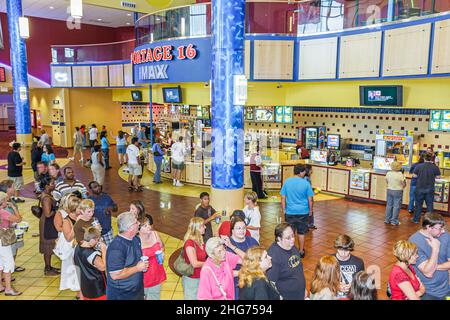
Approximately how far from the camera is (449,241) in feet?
13.5

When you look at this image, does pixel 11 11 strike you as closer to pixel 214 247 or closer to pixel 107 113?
pixel 107 113

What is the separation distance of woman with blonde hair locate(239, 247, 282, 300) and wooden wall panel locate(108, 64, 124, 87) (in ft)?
57.9

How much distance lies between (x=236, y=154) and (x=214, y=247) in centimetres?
261

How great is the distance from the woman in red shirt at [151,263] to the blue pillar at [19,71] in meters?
12.9

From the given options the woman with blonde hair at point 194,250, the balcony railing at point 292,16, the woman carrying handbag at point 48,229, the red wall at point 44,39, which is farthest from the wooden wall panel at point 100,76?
the woman with blonde hair at point 194,250

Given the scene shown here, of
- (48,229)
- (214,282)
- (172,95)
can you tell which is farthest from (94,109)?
(214,282)

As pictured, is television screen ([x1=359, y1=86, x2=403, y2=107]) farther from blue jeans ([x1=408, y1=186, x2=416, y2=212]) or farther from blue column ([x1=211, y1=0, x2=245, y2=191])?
blue column ([x1=211, y1=0, x2=245, y2=191])

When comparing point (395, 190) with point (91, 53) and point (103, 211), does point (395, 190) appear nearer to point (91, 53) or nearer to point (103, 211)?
point (103, 211)

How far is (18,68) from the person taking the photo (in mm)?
14672

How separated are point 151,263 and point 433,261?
2.83m

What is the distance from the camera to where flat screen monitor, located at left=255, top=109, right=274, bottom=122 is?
45.6 ft

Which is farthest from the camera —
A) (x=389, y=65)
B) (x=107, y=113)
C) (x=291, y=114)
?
(x=107, y=113)

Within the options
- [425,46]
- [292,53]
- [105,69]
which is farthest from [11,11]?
[425,46]

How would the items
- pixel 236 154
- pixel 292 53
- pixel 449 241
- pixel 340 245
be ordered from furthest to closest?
pixel 292 53 → pixel 236 154 → pixel 449 241 → pixel 340 245
